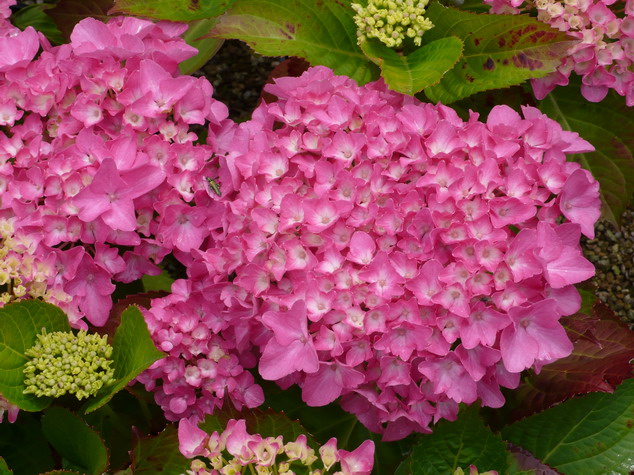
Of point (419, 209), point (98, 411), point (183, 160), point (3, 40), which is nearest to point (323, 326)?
point (419, 209)

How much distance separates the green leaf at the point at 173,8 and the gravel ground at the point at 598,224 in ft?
1.88

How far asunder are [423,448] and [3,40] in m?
0.86

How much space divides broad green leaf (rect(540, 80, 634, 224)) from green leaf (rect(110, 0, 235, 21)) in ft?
2.03

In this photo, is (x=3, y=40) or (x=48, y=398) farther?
(x=3, y=40)

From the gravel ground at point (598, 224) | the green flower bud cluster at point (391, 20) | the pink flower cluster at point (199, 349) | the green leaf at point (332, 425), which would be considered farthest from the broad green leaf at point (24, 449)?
the gravel ground at point (598, 224)

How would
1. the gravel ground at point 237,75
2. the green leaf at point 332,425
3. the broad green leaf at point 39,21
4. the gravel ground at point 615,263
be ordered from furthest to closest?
the gravel ground at point 237,75, the gravel ground at point 615,263, the broad green leaf at point 39,21, the green leaf at point 332,425

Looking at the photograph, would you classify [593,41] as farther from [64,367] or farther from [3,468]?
[3,468]

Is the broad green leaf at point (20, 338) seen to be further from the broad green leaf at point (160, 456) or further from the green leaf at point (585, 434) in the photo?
the green leaf at point (585, 434)

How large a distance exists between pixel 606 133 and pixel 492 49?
13.9 inches

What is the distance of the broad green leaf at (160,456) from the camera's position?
1147mm

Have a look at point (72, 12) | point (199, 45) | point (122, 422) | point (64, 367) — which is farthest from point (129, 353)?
point (72, 12)

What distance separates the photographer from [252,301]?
114 cm

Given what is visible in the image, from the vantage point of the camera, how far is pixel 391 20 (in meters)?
1.30

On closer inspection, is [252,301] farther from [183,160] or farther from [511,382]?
[511,382]
